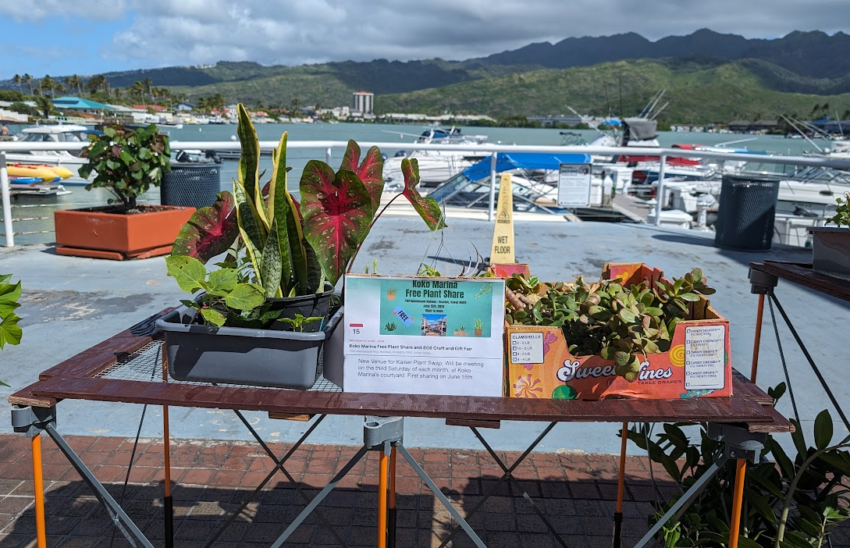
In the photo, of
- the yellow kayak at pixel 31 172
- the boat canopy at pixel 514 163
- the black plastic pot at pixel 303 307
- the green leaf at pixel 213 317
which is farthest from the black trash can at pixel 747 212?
the yellow kayak at pixel 31 172

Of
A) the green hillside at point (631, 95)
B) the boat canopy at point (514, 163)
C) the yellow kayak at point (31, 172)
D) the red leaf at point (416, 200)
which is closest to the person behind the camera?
the red leaf at point (416, 200)

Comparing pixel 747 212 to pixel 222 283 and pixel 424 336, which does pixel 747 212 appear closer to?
pixel 424 336

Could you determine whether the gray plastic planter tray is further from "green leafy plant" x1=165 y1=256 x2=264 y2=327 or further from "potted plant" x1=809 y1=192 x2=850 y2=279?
"potted plant" x1=809 y1=192 x2=850 y2=279

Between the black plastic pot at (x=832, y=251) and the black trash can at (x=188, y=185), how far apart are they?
669 centimetres

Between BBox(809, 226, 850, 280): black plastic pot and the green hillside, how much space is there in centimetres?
9202

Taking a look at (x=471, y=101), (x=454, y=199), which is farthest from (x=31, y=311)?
(x=471, y=101)

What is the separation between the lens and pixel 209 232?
2104 mm

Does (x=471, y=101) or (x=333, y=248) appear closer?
(x=333, y=248)

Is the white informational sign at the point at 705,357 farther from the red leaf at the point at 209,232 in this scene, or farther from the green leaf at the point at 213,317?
the red leaf at the point at 209,232

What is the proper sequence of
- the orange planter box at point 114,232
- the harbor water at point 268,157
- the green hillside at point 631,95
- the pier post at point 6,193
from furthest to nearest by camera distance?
the green hillside at point 631,95 < the harbor water at point 268,157 < the pier post at point 6,193 < the orange planter box at point 114,232

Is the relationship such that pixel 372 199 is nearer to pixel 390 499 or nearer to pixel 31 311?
pixel 390 499

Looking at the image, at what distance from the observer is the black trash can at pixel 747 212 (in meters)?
7.86

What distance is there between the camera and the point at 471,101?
415ft

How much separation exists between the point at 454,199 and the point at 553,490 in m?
11.7
